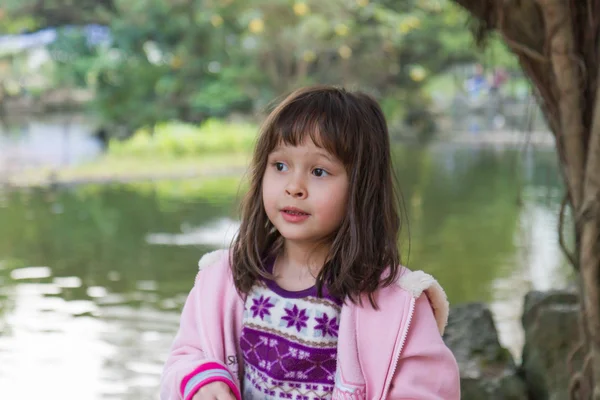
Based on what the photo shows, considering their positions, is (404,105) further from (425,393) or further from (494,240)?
(425,393)

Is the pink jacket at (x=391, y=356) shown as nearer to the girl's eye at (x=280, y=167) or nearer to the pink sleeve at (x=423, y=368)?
the pink sleeve at (x=423, y=368)

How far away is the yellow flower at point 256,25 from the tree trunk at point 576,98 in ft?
34.1

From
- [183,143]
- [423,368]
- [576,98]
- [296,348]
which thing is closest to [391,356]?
[423,368]

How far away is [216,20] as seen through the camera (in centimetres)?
1258

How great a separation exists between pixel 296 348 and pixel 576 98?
31.7 inches

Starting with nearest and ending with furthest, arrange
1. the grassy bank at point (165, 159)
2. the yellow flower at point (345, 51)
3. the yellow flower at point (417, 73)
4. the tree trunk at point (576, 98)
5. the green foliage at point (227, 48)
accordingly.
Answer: the tree trunk at point (576, 98), the grassy bank at point (165, 159), the green foliage at point (227, 48), the yellow flower at point (345, 51), the yellow flower at point (417, 73)

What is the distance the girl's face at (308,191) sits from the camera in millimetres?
1246

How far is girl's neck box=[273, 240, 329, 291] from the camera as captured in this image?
1311 mm

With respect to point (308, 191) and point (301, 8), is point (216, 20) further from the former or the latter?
point (308, 191)

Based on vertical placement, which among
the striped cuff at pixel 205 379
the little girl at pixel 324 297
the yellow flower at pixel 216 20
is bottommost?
the striped cuff at pixel 205 379

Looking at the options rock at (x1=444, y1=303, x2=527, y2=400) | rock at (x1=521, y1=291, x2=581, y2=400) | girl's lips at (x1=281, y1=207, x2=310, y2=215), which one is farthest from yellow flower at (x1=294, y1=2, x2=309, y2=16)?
girl's lips at (x1=281, y1=207, x2=310, y2=215)

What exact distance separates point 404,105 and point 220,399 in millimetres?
13495

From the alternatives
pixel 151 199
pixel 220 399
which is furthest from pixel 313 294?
pixel 151 199

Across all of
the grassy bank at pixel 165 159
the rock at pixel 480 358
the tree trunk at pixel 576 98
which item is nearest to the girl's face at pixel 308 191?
the tree trunk at pixel 576 98
